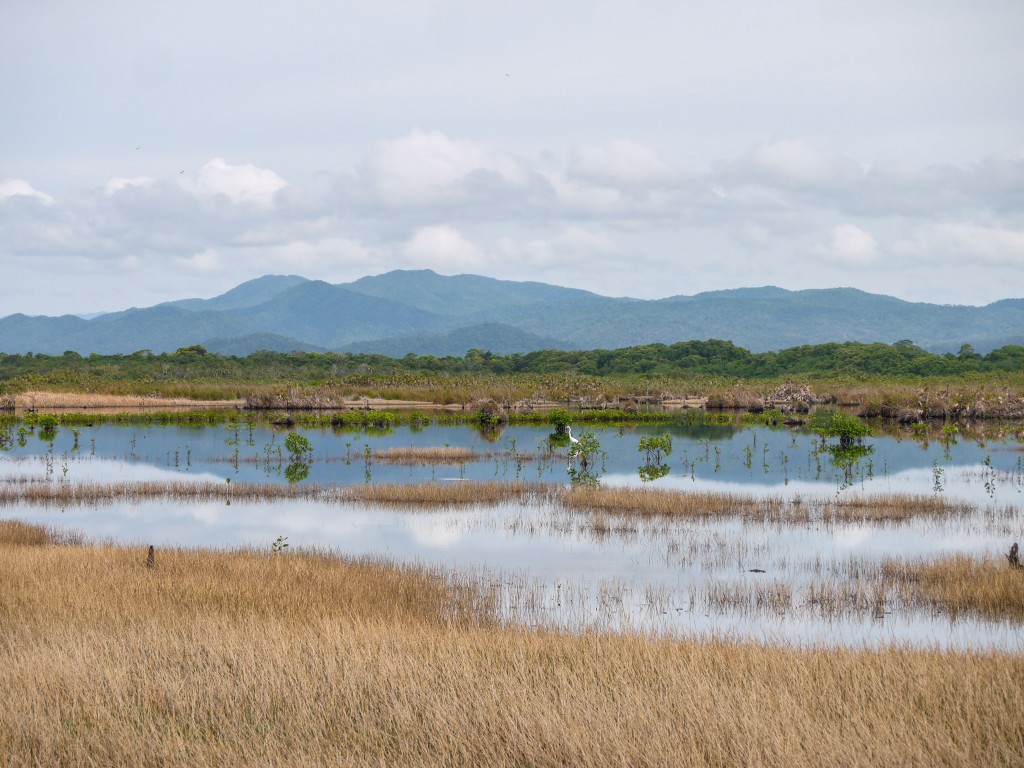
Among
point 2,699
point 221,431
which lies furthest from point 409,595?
point 221,431

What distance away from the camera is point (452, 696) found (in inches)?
404

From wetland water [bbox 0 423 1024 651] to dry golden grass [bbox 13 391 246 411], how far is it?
28.3 meters

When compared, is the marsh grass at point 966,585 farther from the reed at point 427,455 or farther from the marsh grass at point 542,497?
the reed at point 427,455

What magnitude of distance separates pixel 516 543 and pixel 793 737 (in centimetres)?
1461

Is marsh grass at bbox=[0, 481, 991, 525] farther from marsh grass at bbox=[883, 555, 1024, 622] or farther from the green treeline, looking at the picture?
the green treeline

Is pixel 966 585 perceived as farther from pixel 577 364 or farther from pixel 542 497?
pixel 577 364

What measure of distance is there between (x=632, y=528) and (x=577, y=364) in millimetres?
123482

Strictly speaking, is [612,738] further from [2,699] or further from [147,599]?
[147,599]

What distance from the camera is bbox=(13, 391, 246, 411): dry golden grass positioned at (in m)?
75.8

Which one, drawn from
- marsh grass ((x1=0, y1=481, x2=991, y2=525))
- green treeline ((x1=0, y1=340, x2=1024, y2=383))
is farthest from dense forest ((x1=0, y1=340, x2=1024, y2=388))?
marsh grass ((x1=0, y1=481, x2=991, y2=525))

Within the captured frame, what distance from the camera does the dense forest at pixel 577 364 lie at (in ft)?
384

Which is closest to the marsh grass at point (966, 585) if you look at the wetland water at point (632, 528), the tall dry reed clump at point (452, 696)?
the wetland water at point (632, 528)

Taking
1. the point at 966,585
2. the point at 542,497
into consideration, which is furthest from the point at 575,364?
the point at 966,585

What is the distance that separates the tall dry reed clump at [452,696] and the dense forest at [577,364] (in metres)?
93.9
